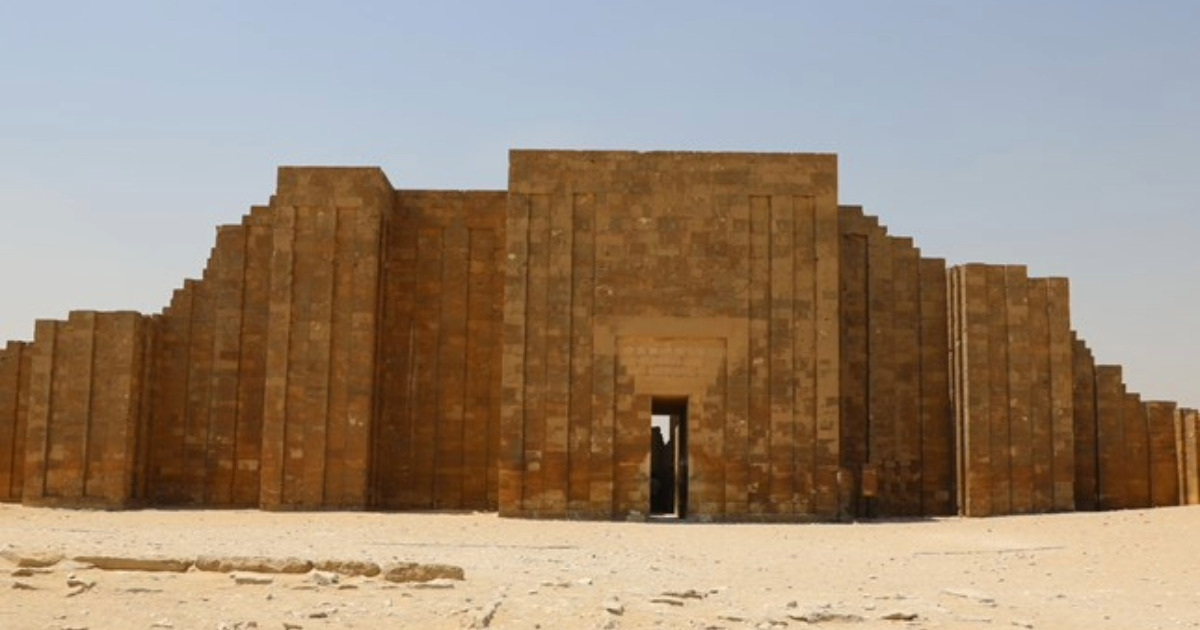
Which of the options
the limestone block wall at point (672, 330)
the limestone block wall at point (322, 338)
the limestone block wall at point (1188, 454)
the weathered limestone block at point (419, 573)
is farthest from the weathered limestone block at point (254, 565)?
the limestone block wall at point (1188, 454)

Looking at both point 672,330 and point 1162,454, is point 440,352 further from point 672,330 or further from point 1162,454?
point 1162,454

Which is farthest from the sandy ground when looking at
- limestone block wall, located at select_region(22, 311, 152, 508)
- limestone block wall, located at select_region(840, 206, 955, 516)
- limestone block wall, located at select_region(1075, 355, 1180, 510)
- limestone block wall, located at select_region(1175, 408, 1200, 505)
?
limestone block wall, located at select_region(1075, 355, 1180, 510)

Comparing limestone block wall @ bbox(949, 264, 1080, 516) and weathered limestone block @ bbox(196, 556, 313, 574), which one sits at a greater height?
limestone block wall @ bbox(949, 264, 1080, 516)

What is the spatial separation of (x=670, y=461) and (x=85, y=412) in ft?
47.9

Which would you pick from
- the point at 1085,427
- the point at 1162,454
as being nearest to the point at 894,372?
the point at 1085,427

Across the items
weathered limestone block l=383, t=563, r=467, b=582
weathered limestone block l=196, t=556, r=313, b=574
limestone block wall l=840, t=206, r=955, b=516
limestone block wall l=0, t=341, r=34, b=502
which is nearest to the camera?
weathered limestone block l=383, t=563, r=467, b=582

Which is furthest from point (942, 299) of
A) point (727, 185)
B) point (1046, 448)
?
point (727, 185)

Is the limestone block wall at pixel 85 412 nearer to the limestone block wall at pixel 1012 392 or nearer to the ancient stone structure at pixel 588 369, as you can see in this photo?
the ancient stone structure at pixel 588 369

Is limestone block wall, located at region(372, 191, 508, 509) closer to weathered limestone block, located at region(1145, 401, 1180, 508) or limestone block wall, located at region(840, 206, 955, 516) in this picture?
limestone block wall, located at region(840, 206, 955, 516)

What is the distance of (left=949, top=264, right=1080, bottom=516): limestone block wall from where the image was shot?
25.0m

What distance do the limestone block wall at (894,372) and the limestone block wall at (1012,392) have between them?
77cm

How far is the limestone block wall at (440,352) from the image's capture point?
26.0 meters

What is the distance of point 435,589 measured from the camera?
37.9ft

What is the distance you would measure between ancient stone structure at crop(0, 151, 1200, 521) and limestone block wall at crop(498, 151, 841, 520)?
0.15ft
